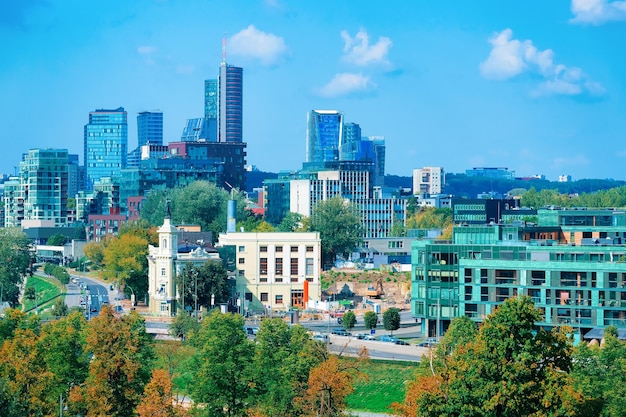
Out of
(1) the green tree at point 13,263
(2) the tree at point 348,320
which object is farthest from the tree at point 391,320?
(1) the green tree at point 13,263

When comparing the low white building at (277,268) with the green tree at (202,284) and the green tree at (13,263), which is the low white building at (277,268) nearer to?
the green tree at (202,284)

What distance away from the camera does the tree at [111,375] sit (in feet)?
201

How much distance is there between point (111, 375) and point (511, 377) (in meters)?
20.2

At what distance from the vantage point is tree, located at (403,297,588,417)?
161 feet

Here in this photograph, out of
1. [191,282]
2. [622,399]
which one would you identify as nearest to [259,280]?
[191,282]

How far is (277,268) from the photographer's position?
121312 mm

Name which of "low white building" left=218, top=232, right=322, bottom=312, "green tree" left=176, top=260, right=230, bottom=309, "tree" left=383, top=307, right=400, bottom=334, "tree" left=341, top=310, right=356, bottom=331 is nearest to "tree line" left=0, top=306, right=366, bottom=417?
"tree" left=341, top=310, right=356, bottom=331

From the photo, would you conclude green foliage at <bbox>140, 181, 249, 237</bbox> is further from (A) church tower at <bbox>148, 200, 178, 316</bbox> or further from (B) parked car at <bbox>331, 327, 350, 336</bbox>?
(B) parked car at <bbox>331, 327, 350, 336</bbox>

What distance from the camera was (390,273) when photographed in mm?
131875

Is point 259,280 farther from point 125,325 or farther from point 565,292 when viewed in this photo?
point 125,325

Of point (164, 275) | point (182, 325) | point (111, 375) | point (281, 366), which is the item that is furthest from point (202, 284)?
point (111, 375)

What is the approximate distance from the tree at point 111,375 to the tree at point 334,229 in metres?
85.7

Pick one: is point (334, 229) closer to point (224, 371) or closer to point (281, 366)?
point (281, 366)

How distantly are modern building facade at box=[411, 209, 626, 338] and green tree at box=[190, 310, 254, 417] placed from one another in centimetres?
2814
